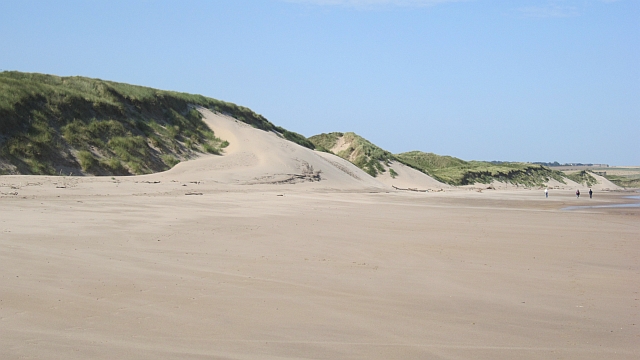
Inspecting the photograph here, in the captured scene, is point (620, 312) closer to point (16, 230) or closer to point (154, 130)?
point (16, 230)

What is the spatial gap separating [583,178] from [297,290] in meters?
78.8

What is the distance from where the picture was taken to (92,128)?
22406 millimetres

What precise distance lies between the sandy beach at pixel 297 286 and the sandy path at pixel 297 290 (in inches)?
0.8

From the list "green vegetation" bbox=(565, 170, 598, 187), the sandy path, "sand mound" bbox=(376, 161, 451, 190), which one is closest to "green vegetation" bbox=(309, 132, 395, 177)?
"sand mound" bbox=(376, 161, 451, 190)

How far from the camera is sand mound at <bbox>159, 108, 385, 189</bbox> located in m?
21.0

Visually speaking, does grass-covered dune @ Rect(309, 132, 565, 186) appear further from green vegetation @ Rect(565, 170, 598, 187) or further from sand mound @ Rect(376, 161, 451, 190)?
green vegetation @ Rect(565, 170, 598, 187)

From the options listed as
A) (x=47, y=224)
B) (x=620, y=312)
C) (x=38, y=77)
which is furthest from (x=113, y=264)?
(x=38, y=77)

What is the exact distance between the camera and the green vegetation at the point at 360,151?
40375 mm

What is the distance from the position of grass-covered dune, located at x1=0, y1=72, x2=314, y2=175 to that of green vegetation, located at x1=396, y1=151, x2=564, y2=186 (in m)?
25.9

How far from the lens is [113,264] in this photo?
6.32 metres

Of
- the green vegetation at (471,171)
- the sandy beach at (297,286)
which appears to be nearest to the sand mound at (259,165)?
the sandy beach at (297,286)

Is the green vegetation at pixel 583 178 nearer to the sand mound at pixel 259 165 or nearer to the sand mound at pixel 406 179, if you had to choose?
the sand mound at pixel 406 179

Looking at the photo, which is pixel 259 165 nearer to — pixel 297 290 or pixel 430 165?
pixel 297 290

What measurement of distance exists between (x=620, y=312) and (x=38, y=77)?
25.4 meters
